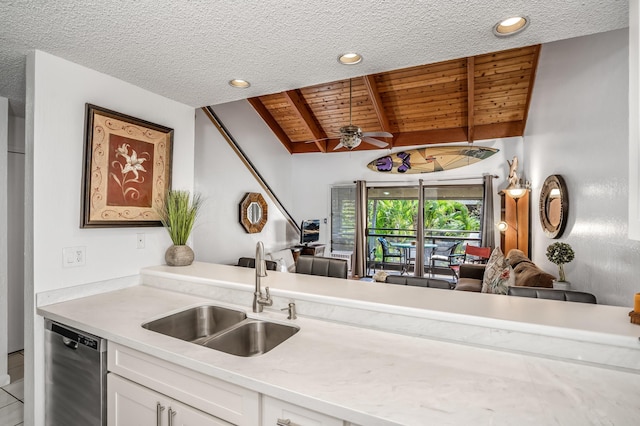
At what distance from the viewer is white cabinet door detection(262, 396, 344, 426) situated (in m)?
0.93

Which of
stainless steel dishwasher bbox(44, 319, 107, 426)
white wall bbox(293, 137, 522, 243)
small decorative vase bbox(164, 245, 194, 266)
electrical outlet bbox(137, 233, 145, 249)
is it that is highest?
white wall bbox(293, 137, 522, 243)

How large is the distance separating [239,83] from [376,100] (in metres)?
3.61

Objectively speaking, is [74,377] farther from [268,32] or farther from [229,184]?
[229,184]

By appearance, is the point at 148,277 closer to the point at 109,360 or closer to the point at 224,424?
the point at 109,360

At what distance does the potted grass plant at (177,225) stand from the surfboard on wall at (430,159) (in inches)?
199

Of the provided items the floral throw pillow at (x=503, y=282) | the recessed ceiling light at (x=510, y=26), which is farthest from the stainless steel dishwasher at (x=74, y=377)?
the floral throw pillow at (x=503, y=282)

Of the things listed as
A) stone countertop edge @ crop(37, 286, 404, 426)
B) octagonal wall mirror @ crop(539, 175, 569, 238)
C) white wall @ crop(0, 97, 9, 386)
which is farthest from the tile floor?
octagonal wall mirror @ crop(539, 175, 569, 238)

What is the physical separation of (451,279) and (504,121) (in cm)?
323

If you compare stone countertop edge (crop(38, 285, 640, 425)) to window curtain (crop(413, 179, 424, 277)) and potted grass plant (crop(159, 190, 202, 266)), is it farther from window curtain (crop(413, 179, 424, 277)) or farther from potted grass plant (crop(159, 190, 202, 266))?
window curtain (crop(413, 179, 424, 277))

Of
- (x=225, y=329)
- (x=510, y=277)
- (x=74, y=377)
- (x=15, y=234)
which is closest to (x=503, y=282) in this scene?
(x=510, y=277)

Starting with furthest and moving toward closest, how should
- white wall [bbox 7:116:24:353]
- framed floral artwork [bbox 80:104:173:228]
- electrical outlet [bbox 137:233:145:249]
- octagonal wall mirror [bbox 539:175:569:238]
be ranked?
white wall [bbox 7:116:24:353] → octagonal wall mirror [bbox 539:175:569:238] → electrical outlet [bbox 137:233:145:249] → framed floral artwork [bbox 80:104:173:228]

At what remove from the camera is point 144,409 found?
131cm

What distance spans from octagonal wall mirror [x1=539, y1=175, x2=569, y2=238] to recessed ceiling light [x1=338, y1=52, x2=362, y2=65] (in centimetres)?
234

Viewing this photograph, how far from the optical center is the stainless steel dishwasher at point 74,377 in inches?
57.4
